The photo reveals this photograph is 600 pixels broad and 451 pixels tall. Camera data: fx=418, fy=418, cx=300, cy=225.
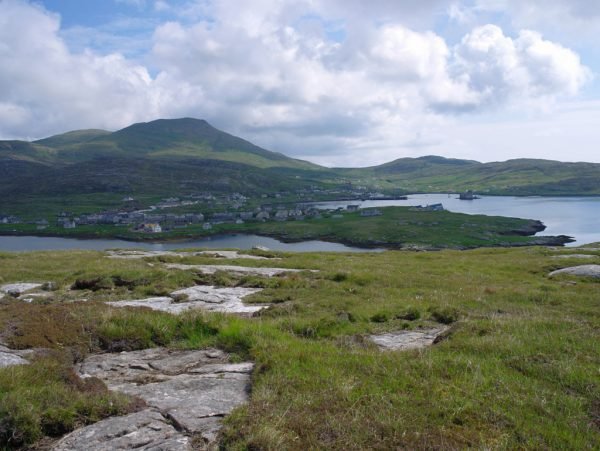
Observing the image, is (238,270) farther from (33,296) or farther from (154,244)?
(154,244)

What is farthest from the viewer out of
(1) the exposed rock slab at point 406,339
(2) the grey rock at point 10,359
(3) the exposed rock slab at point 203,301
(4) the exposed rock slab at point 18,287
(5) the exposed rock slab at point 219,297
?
(4) the exposed rock slab at point 18,287

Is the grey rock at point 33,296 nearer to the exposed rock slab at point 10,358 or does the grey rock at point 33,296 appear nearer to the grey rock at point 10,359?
the exposed rock slab at point 10,358

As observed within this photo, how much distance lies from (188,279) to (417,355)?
14.3 m

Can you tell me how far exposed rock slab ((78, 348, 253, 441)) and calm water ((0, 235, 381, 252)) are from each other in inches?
5036

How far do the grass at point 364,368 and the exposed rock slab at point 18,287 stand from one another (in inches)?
87.8

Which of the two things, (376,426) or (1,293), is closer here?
(376,426)

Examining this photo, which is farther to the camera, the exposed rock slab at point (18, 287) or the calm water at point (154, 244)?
the calm water at point (154, 244)

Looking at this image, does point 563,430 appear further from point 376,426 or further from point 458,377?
point 376,426

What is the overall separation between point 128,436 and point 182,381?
7.36ft

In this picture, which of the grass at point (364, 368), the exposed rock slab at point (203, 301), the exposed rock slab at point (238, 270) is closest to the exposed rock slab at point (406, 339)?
the grass at point (364, 368)

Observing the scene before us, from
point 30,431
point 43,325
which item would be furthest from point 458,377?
point 43,325

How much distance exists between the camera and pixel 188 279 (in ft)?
70.6

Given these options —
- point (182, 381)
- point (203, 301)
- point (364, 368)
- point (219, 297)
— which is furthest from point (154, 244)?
point (364, 368)

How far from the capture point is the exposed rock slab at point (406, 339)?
12.0 meters
